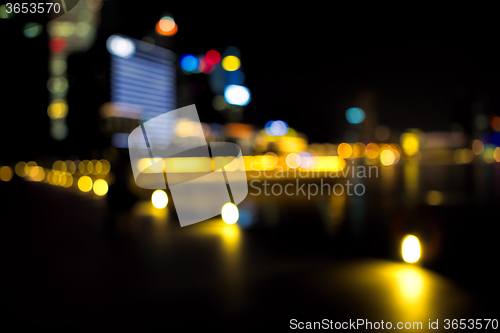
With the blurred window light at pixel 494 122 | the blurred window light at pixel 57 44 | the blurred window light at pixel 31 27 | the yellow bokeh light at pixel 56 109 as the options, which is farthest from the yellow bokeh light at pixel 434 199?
the yellow bokeh light at pixel 56 109

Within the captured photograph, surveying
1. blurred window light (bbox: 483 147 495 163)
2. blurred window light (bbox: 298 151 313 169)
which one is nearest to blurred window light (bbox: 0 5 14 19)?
blurred window light (bbox: 298 151 313 169)

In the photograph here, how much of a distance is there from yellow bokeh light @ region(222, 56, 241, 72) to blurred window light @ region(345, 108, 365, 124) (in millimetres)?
3480

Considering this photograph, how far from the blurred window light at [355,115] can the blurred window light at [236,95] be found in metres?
3.05

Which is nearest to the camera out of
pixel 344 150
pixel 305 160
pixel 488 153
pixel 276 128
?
pixel 344 150

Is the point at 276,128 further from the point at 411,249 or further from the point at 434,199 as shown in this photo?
the point at 411,249

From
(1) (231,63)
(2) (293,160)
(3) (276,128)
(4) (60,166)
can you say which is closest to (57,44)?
(4) (60,166)

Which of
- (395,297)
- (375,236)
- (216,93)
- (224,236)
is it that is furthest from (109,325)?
(216,93)

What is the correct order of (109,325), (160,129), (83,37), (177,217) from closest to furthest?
(109,325) < (177,217) < (160,129) < (83,37)

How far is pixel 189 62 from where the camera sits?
13.0m

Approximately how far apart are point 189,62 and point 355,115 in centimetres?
694

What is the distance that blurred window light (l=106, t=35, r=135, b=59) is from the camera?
13125mm

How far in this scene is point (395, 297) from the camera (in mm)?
2320

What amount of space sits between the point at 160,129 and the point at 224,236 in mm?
7236

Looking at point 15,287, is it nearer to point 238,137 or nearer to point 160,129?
point 160,129
